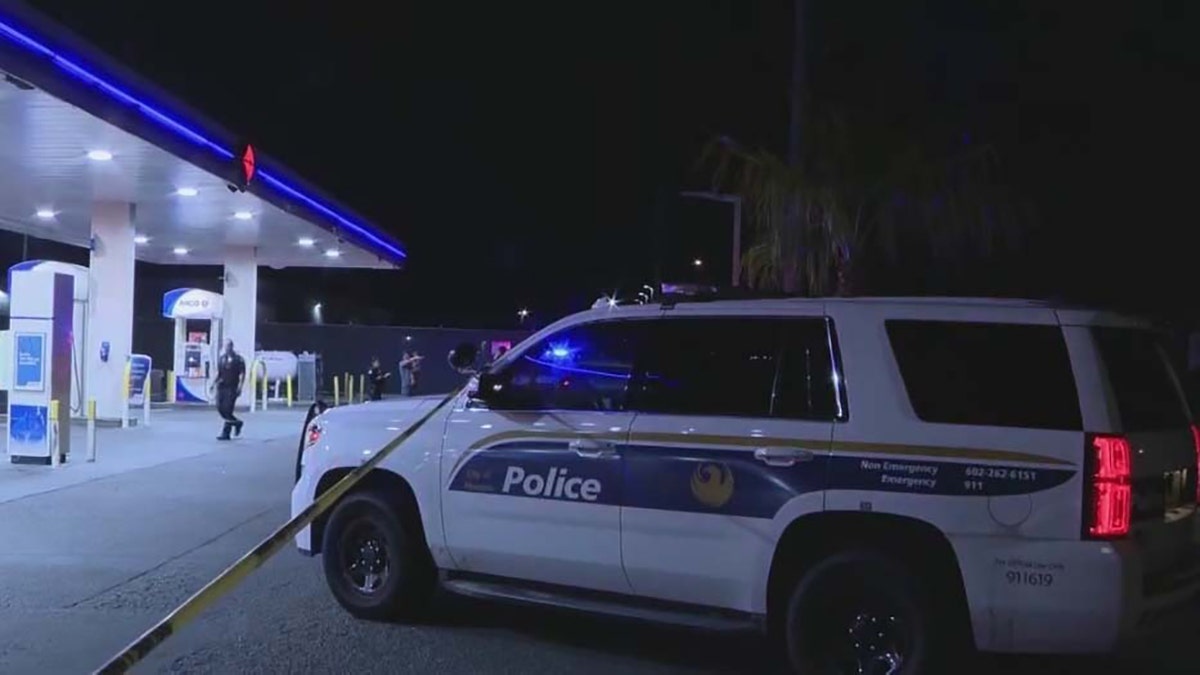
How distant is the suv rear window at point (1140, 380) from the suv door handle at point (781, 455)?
1.42 m

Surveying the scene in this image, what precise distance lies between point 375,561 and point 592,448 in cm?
183

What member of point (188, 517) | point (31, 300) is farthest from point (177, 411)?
point (188, 517)

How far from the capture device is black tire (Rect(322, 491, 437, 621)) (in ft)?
22.9

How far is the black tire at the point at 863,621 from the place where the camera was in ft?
17.6

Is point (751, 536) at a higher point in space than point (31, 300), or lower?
lower

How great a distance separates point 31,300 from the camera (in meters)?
15.3

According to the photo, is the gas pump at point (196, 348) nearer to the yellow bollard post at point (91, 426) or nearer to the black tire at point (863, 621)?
the yellow bollard post at point (91, 426)

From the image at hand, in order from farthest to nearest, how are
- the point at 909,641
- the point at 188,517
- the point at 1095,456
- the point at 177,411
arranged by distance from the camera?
the point at 177,411 → the point at 188,517 → the point at 909,641 → the point at 1095,456

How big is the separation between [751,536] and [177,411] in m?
24.3

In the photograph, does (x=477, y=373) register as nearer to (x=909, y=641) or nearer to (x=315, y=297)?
(x=909, y=641)

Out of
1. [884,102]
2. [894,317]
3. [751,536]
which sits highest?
[884,102]

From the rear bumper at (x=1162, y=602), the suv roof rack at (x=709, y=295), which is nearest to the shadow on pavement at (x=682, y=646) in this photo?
the rear bumper at (x=1162, y=602)

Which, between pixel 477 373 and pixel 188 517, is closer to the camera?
pixel 477 373

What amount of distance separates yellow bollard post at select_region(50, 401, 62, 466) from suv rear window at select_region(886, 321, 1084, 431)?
1274 centimetres
